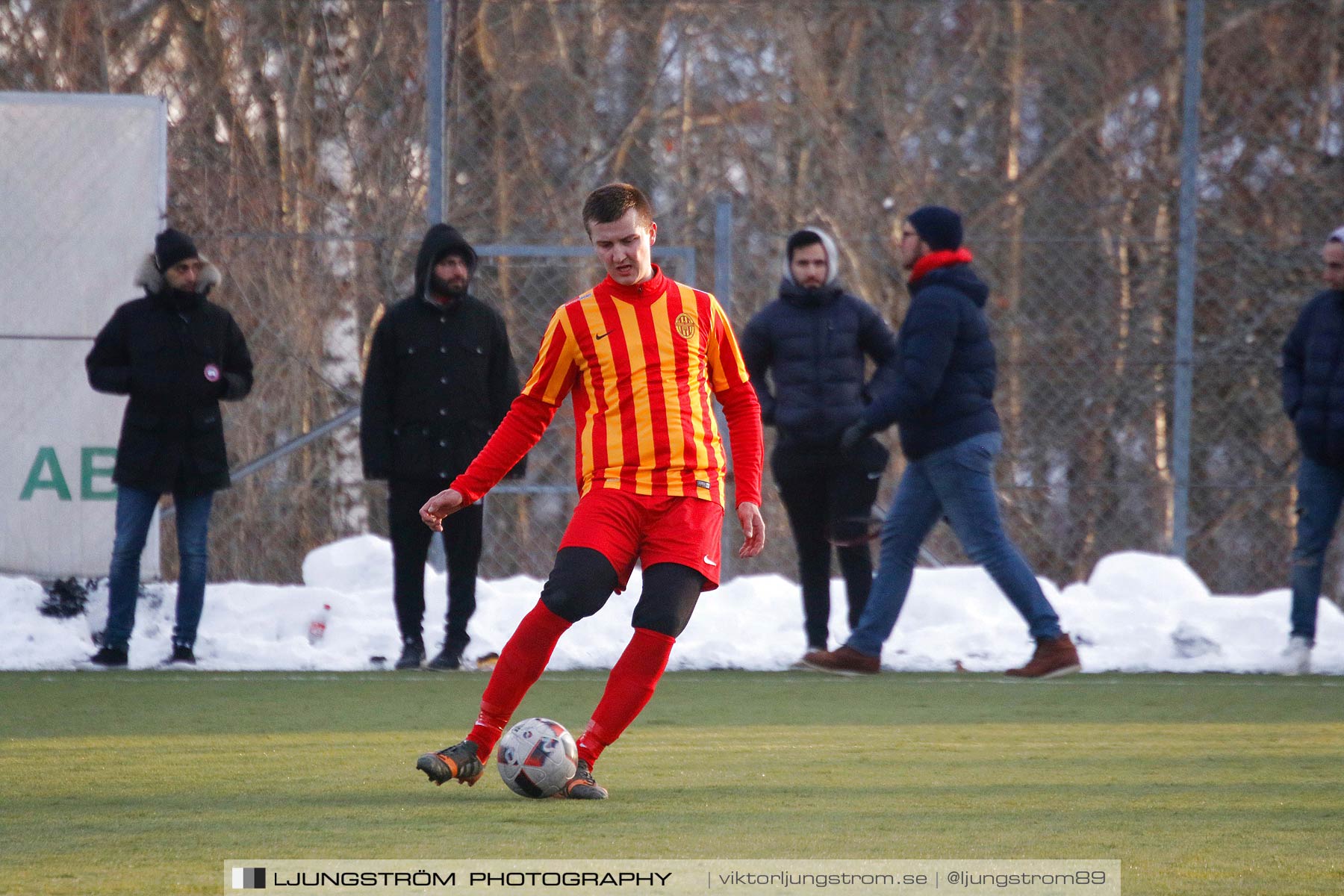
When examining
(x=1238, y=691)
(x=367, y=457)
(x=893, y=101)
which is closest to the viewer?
(x=1238, y=691)

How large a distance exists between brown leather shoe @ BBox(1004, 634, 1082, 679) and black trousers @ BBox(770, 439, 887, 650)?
1003 mm

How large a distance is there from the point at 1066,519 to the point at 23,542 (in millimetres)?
5548

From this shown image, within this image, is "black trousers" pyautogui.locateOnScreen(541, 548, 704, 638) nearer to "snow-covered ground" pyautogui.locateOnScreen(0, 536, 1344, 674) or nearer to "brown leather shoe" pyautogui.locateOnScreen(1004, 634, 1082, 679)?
"brown leather shoe" pyautogui.locateOnScreen(1004, 634, 1082, 679)

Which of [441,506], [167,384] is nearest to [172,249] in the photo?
[167,384]

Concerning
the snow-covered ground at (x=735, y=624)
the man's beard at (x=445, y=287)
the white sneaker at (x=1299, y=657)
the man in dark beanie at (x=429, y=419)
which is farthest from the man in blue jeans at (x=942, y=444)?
the man's beard at (x=445, y=287)

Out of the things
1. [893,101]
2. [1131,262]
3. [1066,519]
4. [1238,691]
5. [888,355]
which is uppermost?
[893,101]

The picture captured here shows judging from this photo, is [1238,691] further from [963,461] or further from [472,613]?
[472,613]

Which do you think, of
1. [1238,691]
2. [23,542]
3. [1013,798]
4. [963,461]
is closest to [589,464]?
[1013,798]

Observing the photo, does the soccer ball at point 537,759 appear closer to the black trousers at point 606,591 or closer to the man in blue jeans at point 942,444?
the black trousers at point 606,591

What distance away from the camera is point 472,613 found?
25.4 ft

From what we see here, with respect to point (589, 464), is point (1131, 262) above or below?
above

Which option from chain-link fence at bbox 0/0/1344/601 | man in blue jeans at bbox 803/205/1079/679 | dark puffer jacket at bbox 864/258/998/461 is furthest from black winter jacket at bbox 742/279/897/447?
chain-link fence at bbox 0/0/1344/601

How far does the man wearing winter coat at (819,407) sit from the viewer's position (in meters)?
7.76

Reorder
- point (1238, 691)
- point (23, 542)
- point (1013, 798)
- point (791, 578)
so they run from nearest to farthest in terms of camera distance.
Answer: point (1013, 798) < point (1238, 691) < point (23, 542) < point (791, 578)
